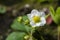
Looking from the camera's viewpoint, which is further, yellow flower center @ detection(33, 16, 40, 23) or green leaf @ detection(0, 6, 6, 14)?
green leaf @ detection(0, 6, 6, 14)

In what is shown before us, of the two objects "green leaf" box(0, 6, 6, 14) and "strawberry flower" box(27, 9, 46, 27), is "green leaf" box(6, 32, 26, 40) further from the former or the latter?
"green leaf" box(0, 6, 6, 14)

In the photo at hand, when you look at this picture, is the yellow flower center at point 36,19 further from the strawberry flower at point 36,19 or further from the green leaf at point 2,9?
the green leaf at point 2,9

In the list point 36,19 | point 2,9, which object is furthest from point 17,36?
point 2,9

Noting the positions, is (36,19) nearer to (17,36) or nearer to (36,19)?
(36,19)

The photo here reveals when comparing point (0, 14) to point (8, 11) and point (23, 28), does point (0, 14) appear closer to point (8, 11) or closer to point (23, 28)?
point (8, 11)

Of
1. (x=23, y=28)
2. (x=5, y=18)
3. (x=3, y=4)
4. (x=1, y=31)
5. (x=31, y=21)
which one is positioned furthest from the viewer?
(x=3, y=4)

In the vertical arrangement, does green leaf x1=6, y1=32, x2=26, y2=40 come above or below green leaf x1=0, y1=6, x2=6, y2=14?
below

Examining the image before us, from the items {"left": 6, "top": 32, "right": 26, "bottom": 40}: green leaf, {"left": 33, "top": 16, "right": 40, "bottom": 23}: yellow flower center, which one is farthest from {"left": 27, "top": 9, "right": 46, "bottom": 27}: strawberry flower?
{"left": 6, "top": 32, "right": 26, "bottom": 40}: green leaf

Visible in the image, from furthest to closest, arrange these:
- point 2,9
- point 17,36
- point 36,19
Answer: point 2,9, point 17,36, point 36,19

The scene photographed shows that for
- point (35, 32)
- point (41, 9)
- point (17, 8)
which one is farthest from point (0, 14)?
point (35, 32)

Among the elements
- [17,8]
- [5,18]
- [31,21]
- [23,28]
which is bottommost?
[31,21]

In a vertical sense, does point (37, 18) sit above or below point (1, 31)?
below
